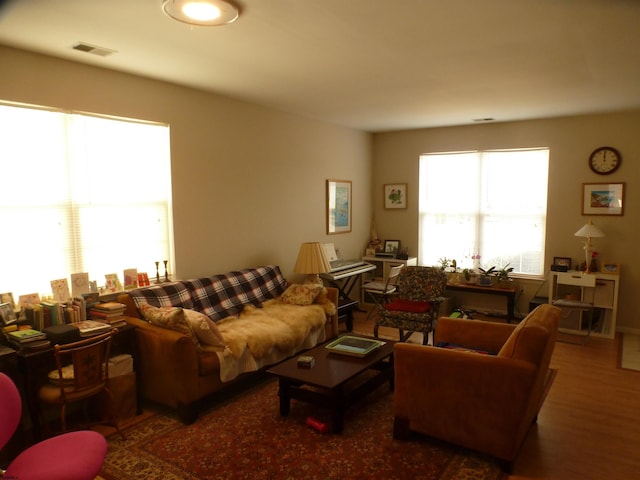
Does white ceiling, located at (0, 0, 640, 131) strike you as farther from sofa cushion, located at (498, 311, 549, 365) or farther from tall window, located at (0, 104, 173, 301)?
sofa cushion, located at (498, 311, 549, 365)

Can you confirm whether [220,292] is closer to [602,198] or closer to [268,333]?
[268,333]

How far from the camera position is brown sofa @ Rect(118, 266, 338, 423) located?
10.1 feet

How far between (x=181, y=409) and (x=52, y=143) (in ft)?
7.03

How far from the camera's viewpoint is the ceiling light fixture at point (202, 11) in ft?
7.34

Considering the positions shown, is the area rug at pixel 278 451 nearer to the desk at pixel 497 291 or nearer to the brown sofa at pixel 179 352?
the brown sofa at pixel 179 352

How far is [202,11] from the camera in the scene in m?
2.34

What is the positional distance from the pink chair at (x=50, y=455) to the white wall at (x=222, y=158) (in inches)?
79.2

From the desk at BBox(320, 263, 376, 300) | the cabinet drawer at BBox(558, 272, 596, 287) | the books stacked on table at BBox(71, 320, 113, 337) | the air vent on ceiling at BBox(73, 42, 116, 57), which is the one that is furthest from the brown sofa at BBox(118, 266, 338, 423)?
the cabinet drawer at BBox(558, 272, 596, 287)

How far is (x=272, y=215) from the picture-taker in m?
5.09

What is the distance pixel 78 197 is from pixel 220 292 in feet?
4.81

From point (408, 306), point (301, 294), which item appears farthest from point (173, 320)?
point (408, 306)

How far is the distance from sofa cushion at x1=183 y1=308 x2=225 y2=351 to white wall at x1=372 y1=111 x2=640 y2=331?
14.2 ft

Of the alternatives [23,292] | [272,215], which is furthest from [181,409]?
[272,215]

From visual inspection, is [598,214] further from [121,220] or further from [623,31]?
[121,220]
